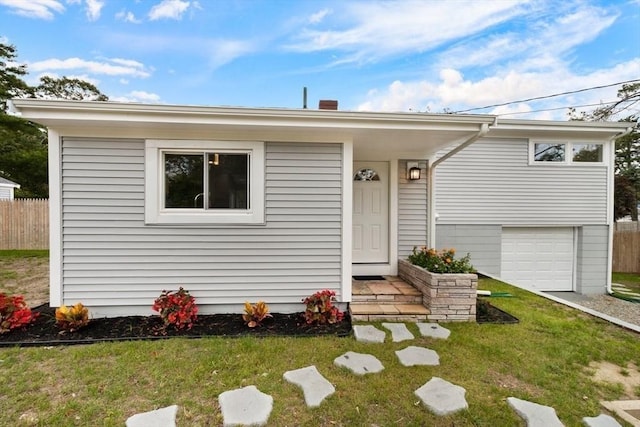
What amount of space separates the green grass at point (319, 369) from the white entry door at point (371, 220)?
1848 millimetres

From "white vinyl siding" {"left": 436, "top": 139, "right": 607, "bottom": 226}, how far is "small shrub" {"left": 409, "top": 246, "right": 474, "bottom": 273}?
349 cm

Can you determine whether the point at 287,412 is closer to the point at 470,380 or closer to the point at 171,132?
the point at 470,380

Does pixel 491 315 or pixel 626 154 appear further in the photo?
pixel 626 154

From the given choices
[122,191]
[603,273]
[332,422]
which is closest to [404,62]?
[603,273]

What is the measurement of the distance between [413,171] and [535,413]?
11.8ft

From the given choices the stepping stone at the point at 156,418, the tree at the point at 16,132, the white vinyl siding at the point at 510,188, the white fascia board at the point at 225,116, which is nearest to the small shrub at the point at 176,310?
the stepping stone at the point at 156,418

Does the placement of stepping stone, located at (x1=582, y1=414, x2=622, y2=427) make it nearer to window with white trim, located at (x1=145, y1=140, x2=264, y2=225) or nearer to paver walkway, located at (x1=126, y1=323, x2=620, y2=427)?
paver walkway, located at (x1=126, y1=323, x2=620, y2=427)

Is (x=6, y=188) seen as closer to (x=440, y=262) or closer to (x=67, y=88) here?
(x=67, y=88)

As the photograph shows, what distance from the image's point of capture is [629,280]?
938cm

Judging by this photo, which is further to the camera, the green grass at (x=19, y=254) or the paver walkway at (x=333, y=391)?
the green grass at (x=19, y=254)

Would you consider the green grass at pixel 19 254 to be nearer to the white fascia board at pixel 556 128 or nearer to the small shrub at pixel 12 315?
the small shrub at pixel 12 315

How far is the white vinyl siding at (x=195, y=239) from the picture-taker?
371cm

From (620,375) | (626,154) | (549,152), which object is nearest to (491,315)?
(620,375)

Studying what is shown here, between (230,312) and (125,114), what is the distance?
2773 millimetres
